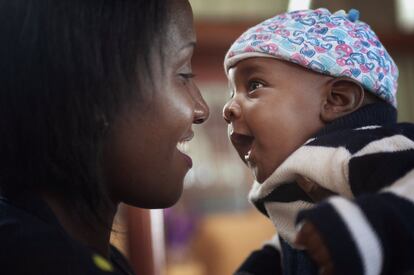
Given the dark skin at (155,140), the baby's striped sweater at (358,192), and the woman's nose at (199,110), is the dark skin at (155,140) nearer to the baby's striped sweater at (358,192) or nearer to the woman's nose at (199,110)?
the woman's nose at (199,110)

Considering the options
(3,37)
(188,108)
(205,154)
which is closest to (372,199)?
(188,108)

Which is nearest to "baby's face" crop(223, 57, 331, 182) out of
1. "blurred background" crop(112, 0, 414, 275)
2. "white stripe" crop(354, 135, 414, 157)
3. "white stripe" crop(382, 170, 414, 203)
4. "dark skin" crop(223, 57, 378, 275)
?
"dark skin" crop(223, 57, 378, 275)

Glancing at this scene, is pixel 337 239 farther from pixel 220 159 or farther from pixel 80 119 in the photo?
pixel 220 159

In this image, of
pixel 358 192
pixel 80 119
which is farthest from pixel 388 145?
pixel 80 119

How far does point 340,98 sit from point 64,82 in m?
0.59

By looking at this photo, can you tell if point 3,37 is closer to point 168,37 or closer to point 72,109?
point 72,109

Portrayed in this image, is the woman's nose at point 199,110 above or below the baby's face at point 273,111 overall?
above

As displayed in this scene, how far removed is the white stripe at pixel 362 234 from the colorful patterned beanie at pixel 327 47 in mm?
466

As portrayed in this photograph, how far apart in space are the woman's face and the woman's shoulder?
0.15 metres

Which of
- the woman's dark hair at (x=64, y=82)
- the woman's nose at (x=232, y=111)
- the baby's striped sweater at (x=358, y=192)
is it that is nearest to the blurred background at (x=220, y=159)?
the woman's nose at (x=232, y=111)

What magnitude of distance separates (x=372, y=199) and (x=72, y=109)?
0.42 m

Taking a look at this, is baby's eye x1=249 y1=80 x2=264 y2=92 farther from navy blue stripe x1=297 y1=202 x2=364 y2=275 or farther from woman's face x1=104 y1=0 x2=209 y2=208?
navy blue stripe x1=297 y1=202 x2=364 y2=275

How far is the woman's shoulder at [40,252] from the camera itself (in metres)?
0.65

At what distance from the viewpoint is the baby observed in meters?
0.93
